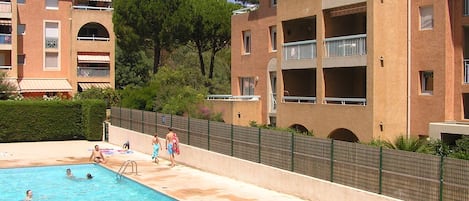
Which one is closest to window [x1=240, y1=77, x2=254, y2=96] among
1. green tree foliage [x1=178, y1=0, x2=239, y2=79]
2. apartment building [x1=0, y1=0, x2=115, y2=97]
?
green tree foliage [x1=178, y1=0, x2=239, y2=79]

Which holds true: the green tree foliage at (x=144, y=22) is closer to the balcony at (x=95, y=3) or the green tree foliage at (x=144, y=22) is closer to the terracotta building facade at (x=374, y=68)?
the balcony at (x=95, y=3)

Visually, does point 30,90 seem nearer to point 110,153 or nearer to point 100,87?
point 100,87

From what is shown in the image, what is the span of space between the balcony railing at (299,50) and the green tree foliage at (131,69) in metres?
41.6

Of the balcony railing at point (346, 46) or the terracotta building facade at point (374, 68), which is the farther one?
the balcony railing at point (346, 46)

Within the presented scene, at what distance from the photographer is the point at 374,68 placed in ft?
89.5

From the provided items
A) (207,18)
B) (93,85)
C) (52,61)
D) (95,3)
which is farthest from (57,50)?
(207,18)

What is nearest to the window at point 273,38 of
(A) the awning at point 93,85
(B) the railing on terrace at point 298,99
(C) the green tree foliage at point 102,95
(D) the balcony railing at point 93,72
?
(B) the railing on terrace at point 298,99

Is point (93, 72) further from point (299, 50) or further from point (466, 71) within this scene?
point (466, 71)

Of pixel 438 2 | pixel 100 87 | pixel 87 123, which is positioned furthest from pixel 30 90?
pixel 438 2

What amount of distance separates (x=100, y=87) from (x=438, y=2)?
4092 centimetres

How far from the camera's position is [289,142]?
24.0m

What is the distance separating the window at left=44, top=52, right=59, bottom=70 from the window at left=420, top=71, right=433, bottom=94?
142ft

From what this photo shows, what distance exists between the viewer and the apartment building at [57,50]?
5956 cm

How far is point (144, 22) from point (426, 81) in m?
34.4
